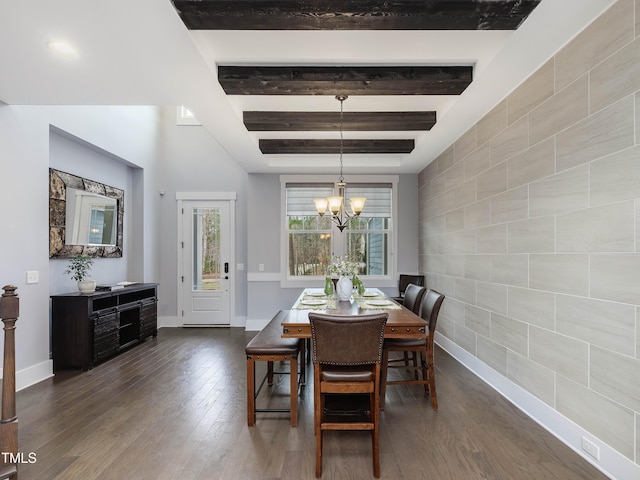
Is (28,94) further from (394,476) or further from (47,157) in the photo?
(394,476)

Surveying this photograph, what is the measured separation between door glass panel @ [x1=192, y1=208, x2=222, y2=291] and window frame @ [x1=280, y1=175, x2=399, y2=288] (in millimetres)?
1248

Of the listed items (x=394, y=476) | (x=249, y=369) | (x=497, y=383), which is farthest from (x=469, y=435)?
(x=249, y=369)

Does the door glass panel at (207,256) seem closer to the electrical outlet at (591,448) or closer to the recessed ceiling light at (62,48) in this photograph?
the recessed ceiling light at (62,48)

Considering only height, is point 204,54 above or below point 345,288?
above

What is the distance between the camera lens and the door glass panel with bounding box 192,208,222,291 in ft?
20.4

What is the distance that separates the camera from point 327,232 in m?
5.91

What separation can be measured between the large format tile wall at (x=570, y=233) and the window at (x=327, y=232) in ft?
7.62

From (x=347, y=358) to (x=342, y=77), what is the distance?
2131 millimetres

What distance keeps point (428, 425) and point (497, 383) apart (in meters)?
1.02

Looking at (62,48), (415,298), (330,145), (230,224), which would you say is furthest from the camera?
(230,224)

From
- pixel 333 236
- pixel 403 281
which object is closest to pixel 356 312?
pixel 403 281

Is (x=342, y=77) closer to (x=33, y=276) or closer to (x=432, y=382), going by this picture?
(x=432, y=382)

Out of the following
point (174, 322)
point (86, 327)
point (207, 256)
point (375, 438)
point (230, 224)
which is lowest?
point (174, 322)

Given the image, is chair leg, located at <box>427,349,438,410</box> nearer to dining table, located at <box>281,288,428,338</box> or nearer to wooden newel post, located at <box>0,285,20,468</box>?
dining table, located at <box>281,288,428,338</box>
